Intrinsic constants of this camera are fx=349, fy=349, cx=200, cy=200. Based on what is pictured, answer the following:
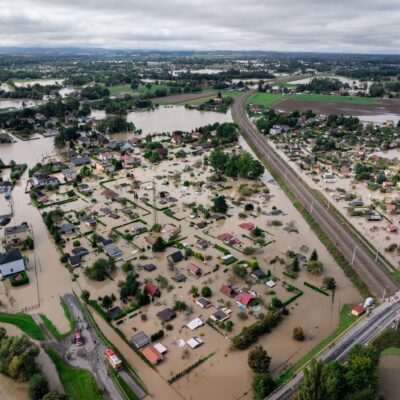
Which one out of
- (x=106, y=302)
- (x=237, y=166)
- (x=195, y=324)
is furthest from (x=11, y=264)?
(x=237, y=166)

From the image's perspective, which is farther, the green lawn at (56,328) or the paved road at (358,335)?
the green lawn at (56,328)

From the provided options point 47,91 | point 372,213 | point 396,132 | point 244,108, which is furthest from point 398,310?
point 47,91

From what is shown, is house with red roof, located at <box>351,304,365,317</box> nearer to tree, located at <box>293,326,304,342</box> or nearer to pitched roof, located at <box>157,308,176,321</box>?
tree, located at <box>293,326,304,342</box>

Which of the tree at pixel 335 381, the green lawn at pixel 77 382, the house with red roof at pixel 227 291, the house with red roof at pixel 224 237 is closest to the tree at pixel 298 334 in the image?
the tree at pixel 335 381

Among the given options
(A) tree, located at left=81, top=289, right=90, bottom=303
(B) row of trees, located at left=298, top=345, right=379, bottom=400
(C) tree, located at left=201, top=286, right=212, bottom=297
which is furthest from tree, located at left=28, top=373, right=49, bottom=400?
(B) row of trees, located at left=298, top=345, right=379, bottom=400

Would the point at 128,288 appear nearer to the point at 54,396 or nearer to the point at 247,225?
the point at 54,396

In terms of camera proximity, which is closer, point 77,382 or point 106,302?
point 77,382

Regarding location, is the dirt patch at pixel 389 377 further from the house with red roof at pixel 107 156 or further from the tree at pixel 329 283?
the house with red roof at pixel 107 156
